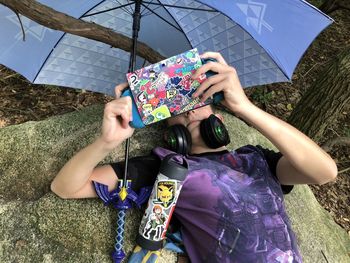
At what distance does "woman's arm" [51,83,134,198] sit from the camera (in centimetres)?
188

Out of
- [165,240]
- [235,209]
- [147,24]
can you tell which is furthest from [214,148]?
[147,24]

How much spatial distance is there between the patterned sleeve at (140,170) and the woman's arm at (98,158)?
0.06m

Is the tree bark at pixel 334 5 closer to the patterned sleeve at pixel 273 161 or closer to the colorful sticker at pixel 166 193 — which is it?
the patterned sleeve at pixel 273 161

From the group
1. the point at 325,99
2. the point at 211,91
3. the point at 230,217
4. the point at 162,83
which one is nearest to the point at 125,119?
the point at 162,83

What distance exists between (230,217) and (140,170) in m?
0.57

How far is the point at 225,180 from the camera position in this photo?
230 centimetres

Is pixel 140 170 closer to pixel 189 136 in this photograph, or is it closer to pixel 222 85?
pixel 189 136

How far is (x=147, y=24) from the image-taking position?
2.88 meters

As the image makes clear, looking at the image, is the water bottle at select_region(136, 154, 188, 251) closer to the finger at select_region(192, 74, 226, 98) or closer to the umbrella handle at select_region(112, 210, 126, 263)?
the umbrella handle at select_region(112, 210, 126, 263)

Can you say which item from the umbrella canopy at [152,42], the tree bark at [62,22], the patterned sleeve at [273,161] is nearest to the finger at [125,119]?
the tree bark at [62,22]

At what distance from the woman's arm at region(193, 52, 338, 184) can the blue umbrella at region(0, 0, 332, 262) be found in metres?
0.38

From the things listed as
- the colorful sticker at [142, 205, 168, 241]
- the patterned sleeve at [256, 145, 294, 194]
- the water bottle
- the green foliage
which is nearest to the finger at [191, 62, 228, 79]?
Result: the water bottle

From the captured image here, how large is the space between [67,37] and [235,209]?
1606 mm

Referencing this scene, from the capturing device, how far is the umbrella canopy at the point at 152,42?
226 centimetres
